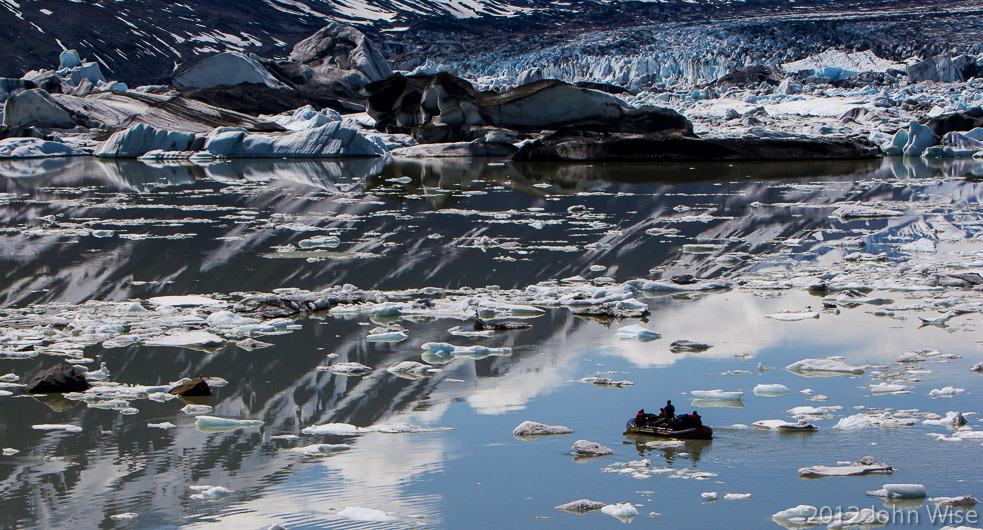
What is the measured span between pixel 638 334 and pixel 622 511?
244cm

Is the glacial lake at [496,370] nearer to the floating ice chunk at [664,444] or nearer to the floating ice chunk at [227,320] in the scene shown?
the floating ice chunk at [664,444]

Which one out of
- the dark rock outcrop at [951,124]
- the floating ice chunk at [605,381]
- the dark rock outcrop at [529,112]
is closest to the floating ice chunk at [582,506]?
the floating ice chunk at [605,381]

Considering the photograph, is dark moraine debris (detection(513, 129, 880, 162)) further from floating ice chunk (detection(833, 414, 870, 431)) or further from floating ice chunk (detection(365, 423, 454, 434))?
floating ice chunk (detection(365, 423, 454, 434))

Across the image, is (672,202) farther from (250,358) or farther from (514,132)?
→ (514,132)

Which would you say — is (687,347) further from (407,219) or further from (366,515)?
(407,219)

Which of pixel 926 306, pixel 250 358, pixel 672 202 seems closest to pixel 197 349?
pixel 250 358

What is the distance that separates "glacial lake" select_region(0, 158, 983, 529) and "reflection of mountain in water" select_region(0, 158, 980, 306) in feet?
0.21

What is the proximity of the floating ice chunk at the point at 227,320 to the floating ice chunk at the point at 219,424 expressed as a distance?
1.68 meters

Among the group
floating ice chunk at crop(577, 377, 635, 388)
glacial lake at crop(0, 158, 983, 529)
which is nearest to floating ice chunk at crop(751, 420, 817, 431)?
glacial lake at crop(0, 158, 983, 529)

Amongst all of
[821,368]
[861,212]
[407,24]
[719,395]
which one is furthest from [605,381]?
[407,24]

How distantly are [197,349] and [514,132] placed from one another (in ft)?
52.0

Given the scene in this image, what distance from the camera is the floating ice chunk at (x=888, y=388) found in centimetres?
457

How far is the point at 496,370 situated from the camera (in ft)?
16.5

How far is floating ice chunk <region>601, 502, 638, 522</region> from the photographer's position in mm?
3262
